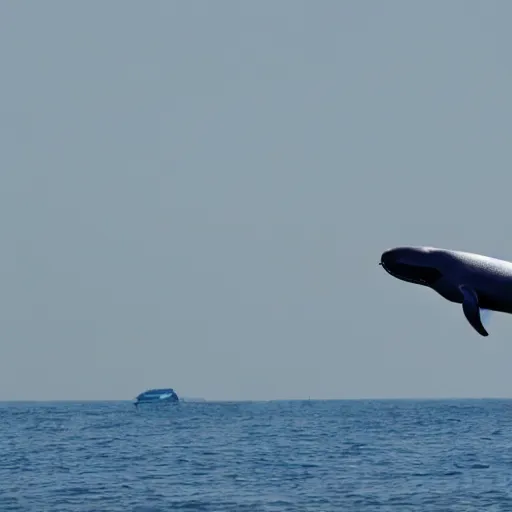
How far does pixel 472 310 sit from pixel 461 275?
2.80 ft

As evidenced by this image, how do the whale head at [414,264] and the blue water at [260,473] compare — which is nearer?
the whale head at [414,264]

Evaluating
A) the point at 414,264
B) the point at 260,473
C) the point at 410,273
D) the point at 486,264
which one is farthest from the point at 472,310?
the point at 260,473

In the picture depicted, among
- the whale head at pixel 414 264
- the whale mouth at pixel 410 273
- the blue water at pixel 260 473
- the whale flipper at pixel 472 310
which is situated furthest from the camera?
the blue water at pixel 260 473

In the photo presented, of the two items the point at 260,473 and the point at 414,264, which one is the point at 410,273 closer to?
the point at 414,264

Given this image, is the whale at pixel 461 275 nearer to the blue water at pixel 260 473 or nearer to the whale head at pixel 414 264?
the whale head at pixel 414 264

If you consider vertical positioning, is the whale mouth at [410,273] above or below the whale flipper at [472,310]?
above

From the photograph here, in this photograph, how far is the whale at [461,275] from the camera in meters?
20.2

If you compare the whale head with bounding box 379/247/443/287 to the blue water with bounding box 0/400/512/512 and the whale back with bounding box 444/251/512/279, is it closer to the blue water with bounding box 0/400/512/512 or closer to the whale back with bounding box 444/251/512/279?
the whale back with bounding box 444/251/512/279

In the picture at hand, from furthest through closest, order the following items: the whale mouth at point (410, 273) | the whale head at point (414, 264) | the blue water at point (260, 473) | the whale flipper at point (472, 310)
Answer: the blue water at point (260, 473), the whale mouth at point (410, 273), the whale head at point (414, 264), the whale flipper at point (472, 310)

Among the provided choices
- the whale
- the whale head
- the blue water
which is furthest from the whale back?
the blue water

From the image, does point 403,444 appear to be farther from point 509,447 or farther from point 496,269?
point 496,269

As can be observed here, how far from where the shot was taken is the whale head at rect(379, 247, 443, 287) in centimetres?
2152

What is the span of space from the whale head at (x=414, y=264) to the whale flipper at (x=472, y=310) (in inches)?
43.9

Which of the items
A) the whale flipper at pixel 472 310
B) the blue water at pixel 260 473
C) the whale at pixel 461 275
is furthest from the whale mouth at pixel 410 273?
the blue water at pixel 260 473
